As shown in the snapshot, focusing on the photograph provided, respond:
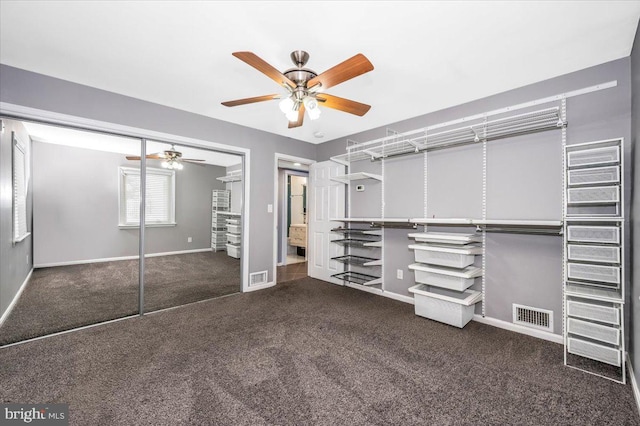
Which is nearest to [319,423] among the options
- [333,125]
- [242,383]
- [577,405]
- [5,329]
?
[242,383]

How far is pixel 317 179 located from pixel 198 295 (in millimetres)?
2631

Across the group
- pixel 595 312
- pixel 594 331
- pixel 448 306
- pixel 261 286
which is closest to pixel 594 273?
pixel 595 312

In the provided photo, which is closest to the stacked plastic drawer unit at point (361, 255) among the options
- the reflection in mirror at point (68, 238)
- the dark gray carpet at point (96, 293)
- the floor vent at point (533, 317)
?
the floor vent at point (533, 317)

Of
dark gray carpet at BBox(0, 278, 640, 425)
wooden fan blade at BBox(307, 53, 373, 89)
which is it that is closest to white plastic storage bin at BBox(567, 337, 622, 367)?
dark gray carpet at BBox(0, 278, 640, 425)

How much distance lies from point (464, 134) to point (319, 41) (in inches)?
81.5

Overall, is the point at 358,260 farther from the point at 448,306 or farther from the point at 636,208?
the point at 636,208

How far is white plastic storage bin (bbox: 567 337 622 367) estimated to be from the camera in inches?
79.0

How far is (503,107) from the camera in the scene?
2.88m

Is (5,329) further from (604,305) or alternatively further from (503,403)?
(604,305)

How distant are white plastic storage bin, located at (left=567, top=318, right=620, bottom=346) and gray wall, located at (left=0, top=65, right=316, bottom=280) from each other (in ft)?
11.7

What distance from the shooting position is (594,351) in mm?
2072

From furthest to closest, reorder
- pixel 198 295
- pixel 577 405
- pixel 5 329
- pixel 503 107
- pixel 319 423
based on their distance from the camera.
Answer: pixel 198 295 < pixel 503 107 < pixel 5 329 < pixel 577 405 < pixel 319 423

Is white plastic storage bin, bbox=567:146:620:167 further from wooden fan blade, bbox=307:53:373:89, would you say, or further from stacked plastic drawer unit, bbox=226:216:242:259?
stacked plastic drawer unit, bbox=226:216:242:259

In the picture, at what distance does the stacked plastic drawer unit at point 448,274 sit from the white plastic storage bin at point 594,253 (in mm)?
793
